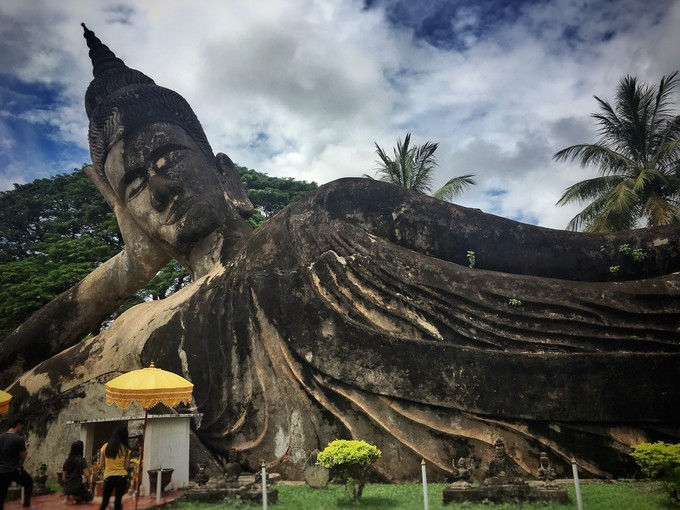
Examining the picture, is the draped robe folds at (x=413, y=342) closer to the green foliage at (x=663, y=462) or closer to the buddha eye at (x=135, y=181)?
the green foliage at (x=663, y=462)

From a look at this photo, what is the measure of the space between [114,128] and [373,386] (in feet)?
18.3

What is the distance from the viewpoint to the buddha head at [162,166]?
789 centimetres

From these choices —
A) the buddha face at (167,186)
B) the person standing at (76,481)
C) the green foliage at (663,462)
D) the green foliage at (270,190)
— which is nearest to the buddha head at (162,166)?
the buddha face at (167,186)

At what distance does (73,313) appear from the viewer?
8.63m

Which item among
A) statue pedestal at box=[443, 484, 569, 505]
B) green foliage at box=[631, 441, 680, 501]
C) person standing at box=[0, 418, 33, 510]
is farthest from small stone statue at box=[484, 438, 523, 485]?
person standing at box=[0, 418, 33, 510]

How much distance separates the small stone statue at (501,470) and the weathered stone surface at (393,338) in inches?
15.1

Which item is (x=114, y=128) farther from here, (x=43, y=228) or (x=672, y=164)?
(x=672, y=164)

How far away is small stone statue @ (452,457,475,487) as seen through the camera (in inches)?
189

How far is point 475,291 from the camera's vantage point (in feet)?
19.0

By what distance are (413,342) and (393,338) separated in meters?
0.21

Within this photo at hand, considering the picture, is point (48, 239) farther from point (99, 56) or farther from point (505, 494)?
point (505, 494)

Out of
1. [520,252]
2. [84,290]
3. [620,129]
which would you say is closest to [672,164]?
[620,129]

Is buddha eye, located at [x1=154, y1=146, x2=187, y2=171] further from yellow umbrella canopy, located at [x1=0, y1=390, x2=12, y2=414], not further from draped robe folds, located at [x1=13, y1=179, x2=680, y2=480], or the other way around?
yellow umbrella canopy, located at [x1=0, y1=390, x2=12, y2=414]

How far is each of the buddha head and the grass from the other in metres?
4.07
